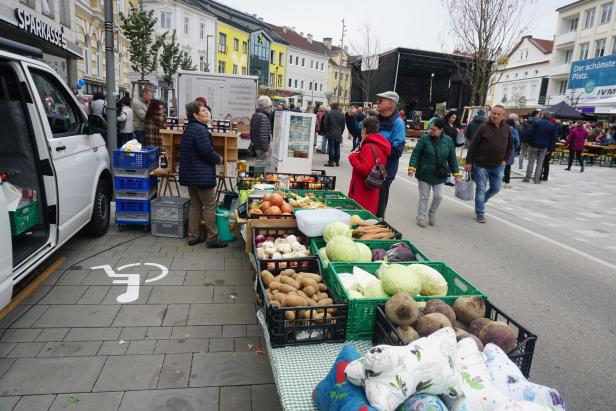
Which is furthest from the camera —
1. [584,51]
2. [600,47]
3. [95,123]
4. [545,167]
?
[584,51]

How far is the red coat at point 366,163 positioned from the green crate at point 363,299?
2.22 metres

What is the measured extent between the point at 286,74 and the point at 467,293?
74492 millimetres

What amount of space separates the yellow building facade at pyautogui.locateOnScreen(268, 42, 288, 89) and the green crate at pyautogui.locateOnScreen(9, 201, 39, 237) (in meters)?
68.6

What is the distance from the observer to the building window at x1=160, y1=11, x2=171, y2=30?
49094 millimetres

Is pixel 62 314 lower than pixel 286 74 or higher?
lower

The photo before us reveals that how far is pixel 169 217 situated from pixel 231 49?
192 ft

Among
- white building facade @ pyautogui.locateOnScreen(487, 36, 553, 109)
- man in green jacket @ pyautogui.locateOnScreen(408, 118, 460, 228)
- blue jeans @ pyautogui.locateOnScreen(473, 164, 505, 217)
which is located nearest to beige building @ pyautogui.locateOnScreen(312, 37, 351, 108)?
white building facade @ pyautogui.locateOnScreen(487, 36, 553, 109)

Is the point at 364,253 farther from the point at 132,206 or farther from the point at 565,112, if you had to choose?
the point at 565,112

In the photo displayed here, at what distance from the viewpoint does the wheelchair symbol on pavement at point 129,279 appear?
4.58m

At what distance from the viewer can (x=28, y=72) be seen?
4.25m

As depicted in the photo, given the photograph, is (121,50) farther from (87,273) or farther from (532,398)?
(532,398)

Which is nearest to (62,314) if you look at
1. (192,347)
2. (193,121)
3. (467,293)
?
(192,347)

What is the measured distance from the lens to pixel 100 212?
6.24 m

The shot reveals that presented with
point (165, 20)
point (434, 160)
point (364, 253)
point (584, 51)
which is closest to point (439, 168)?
point (434, 160)
